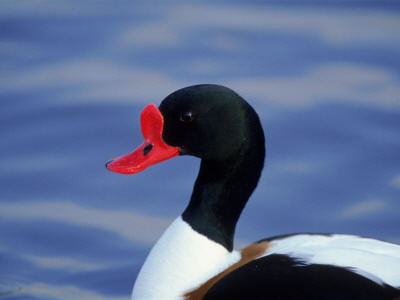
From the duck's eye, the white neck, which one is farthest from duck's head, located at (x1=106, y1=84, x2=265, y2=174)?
the white neck

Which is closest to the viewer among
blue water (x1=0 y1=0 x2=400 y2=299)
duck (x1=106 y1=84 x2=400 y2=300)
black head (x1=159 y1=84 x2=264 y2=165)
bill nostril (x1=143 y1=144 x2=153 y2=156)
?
duck (x1=106 y1=84 x2=400 y2=300)

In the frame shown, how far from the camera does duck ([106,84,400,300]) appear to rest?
3.79 metres

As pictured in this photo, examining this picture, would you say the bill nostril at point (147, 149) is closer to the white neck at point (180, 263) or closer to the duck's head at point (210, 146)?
the duck's head at point (210, 146)

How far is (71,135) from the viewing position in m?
6.02

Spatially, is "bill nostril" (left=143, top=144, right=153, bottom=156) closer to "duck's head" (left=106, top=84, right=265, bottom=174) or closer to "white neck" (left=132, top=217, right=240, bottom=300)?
"duck's head" (left=106, top=84, right=265, bottom=174)

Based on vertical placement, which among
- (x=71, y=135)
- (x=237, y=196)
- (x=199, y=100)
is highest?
(x=71, y=135)

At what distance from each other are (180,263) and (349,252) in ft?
2.27

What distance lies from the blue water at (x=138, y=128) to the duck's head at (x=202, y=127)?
3.48 feet

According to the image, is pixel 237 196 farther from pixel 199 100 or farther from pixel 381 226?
pixel 381 226

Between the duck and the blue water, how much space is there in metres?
0.81

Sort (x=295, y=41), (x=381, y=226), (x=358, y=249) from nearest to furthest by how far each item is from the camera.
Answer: (x=358, y=249), (x=381, y=226), (x=295, y=41)

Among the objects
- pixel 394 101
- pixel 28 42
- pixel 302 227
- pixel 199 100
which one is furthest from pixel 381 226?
pixel 28 42

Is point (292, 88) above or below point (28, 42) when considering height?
below

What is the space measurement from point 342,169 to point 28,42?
8.10ft
